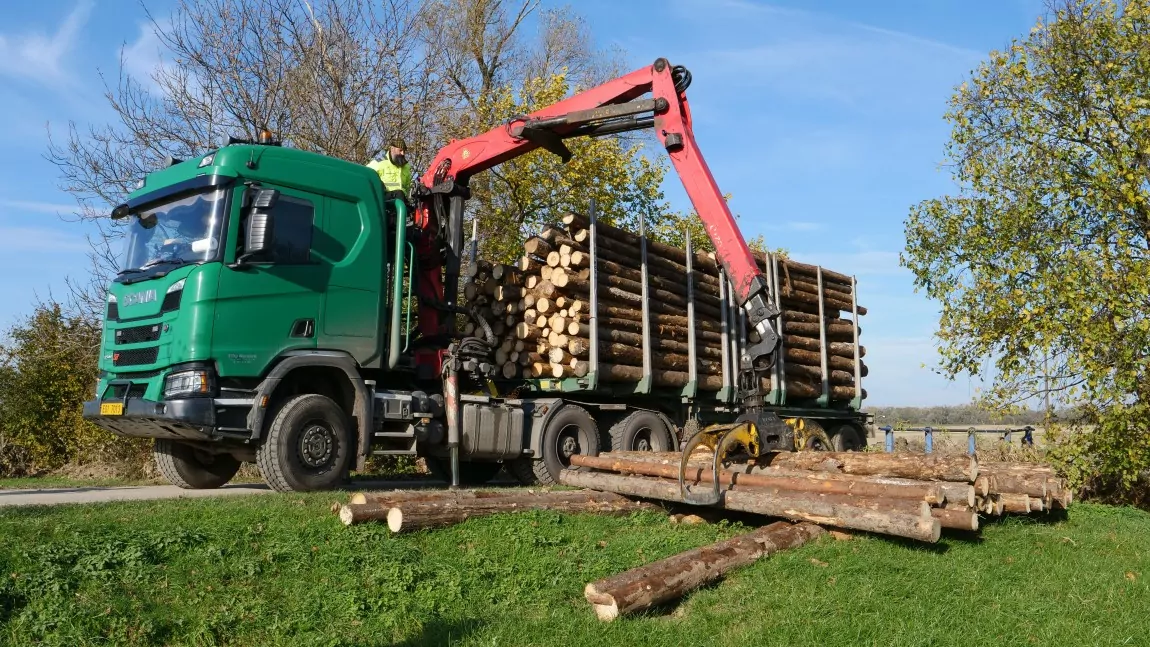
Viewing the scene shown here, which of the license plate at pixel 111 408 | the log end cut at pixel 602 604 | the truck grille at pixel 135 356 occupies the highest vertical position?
the truck grille at pixel 135 356

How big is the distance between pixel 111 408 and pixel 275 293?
192 cm

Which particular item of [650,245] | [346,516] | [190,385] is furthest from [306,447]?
[650,245]

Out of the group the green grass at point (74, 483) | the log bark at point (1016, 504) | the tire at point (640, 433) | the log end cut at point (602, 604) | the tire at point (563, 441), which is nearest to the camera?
the log end cut at point (602, 604)

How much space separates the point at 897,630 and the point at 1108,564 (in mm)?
3253

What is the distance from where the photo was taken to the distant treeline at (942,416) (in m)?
14.1

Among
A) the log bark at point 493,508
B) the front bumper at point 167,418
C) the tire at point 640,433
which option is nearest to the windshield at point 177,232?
the front bumper at point 167,418

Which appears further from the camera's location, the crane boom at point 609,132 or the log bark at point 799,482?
the crane boom at point 609,132

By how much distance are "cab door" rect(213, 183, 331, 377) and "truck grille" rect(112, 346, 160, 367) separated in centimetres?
74

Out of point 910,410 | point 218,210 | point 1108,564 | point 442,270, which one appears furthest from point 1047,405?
point 910,410

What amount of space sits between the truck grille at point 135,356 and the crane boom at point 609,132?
10.4ft

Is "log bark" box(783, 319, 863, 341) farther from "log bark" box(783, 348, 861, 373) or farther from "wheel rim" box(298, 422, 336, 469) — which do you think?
"wheel rim" box(298, 422, 336, 469)

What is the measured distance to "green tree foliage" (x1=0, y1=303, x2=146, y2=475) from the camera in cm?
1988

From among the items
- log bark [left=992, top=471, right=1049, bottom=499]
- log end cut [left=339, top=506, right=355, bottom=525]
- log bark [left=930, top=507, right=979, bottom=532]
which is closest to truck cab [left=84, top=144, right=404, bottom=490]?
log end cut [left=339, top=506, right=355, bottom=525]

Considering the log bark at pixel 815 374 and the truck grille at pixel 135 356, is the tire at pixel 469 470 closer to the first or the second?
the truck grille at pixel 135 356
